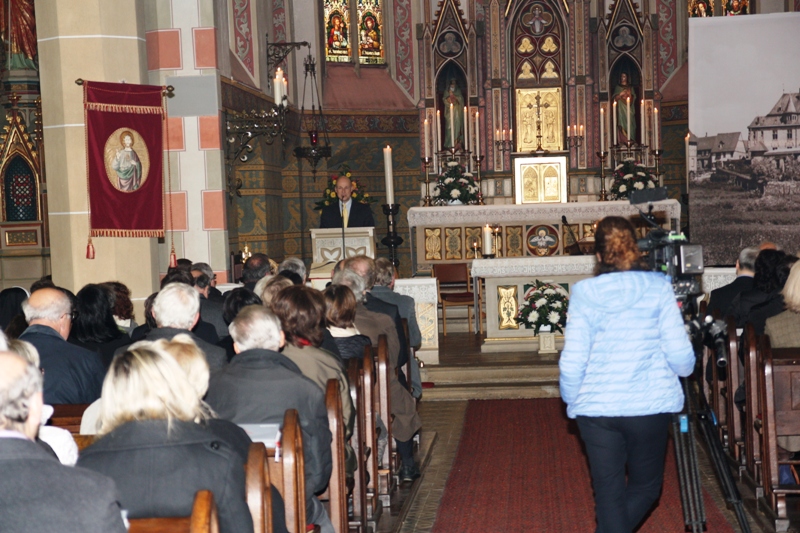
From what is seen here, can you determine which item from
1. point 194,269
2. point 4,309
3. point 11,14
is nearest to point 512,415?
point 194,269

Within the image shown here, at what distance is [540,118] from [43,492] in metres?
14.5

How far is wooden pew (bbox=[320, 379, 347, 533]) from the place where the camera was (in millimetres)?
3793

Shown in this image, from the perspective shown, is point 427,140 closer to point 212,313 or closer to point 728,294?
point 728,294

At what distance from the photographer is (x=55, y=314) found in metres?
4.30

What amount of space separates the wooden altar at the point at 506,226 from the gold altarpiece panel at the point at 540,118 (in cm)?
277

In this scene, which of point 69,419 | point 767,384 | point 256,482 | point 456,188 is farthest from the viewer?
point 456,188

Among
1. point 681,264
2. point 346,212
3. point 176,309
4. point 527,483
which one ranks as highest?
point 346,212

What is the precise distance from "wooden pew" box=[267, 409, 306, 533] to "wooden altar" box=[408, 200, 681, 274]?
31.6 feet

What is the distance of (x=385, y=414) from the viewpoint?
5.47m

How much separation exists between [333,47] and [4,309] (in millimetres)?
10329

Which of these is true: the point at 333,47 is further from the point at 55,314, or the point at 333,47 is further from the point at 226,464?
the point at 226,464

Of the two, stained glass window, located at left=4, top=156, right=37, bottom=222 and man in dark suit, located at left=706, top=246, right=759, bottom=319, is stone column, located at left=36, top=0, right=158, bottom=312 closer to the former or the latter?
stained glass window, located at left=4, top=156, right=37, bottom=222

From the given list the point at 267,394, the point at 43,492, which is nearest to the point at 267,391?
the point at 267,394

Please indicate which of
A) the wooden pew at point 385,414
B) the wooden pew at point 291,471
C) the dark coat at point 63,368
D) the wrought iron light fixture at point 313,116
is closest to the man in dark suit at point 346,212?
the wrought iron light fixture at point 313,116
